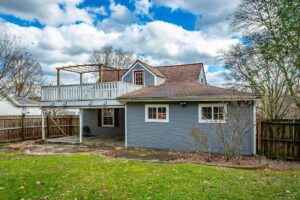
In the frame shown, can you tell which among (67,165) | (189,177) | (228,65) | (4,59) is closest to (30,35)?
(4,59)

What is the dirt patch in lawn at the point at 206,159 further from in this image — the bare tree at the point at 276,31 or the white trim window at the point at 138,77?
the white trim window at the point at 138,77

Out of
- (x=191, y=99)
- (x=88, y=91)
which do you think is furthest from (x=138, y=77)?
(x=191, y=99)

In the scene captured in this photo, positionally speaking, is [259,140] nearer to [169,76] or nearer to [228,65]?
[228,65]

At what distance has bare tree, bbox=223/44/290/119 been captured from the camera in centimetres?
1515

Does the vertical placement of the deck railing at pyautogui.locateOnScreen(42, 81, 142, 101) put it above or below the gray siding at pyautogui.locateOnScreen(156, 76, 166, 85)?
below

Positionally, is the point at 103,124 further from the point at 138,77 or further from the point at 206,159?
the point at 206,159

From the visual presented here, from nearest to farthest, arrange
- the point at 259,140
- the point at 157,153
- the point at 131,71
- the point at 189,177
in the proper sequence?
the point at 189,177, the point at 259,140, the point at 157,153, the point at 131,71

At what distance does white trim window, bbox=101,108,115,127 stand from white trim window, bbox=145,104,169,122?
5.43 m

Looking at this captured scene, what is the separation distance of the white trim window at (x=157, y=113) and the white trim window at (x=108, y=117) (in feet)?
17.8

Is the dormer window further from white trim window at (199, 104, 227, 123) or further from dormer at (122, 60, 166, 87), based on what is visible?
white trim window at (199, 104, 227, 123)

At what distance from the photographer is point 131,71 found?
19.6 m

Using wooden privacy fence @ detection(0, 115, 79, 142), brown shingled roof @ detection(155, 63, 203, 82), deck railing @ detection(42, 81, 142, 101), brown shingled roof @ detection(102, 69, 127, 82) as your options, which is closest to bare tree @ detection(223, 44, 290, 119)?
brown shingled roof @ detection(155, 63, 203, 82)

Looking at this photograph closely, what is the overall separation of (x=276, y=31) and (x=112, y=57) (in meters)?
30.3

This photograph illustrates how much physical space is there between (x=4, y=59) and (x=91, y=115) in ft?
23.2
